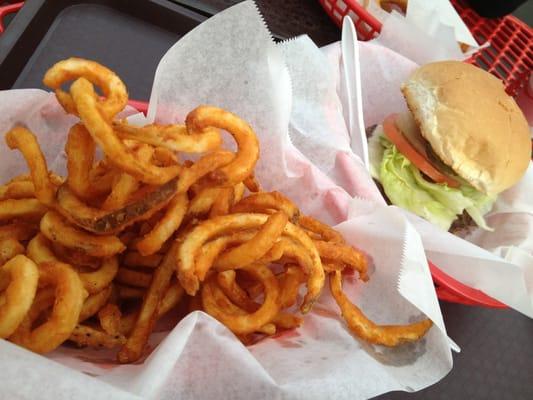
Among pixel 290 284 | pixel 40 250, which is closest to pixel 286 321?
pixel 290 284

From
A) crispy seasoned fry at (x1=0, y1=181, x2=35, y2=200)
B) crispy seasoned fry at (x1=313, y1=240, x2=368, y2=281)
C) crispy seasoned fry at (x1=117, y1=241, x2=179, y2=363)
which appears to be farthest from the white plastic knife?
crispy seasoned fry at (x1=0, y1=181, x2=35, y2=200)

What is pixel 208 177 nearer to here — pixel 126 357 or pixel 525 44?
pixel 126 357

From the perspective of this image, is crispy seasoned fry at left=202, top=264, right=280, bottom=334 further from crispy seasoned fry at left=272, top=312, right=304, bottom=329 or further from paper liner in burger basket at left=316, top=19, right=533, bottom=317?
paper liner in burger basket at left=316, top=19, right=533, bottom=317

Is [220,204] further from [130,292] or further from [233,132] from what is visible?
[130,292]

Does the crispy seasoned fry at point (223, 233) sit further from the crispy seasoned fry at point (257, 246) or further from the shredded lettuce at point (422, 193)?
the shredded lettuce at point (422, 193)

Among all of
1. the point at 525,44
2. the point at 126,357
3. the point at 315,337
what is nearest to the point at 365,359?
the point at 315,337

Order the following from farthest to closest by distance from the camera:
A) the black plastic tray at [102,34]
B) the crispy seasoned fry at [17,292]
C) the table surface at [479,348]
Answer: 1. the black plastic tray at [102,34]
2. the table surface at [479,348]
3. the crispy seasoned fry at [17,292]

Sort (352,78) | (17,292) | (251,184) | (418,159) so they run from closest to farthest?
(17,292), (251,184), (352,78), (418,159)

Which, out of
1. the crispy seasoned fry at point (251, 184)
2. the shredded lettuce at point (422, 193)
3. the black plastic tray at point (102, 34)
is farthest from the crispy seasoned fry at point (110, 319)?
the shredded lettuce at point (422, 193)
